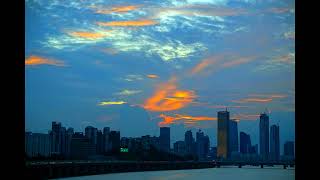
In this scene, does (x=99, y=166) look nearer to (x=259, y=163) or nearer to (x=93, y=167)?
(x=93, y=167)

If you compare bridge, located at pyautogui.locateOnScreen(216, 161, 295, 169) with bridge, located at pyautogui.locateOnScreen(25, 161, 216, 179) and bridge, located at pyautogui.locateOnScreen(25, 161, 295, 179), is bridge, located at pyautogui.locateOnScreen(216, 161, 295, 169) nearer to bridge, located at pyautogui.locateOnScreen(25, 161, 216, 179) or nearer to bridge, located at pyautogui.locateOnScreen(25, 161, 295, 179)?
bridge, located at pyautogui.locateOnScreen(25, 161, 295, 179)

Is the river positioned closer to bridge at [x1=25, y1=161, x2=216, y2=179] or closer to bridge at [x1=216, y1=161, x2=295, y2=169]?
bridge at [x1=25, y1=161, x2=216, y2=179]

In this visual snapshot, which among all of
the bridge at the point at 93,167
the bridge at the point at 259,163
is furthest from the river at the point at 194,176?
the bridge at the point at 259,163

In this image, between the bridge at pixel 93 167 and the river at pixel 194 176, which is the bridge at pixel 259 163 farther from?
the river at pixel 194 176

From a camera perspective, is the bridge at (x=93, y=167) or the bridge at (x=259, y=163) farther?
the bridge at (x=259, y=163)

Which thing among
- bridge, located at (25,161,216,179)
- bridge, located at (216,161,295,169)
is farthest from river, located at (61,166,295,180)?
bridge, located at (216,161,295,169)

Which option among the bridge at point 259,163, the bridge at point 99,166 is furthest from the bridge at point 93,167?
the bridge at point 259,163

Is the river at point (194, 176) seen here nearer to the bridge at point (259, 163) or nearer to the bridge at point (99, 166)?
the bridge at point (99, 166)

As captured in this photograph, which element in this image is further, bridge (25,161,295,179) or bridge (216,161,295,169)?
bridge (216,161,295,169)

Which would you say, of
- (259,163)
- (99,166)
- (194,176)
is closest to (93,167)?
(99,166)
